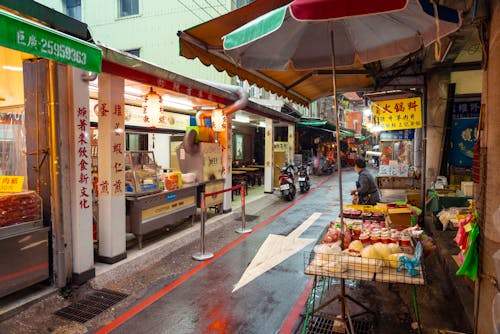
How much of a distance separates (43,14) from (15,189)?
2.54 metres

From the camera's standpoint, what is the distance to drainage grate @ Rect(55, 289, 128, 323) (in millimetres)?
4332

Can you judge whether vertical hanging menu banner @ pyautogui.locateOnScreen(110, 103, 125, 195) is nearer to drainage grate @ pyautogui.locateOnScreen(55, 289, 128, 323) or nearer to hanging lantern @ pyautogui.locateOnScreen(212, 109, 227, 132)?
drainage grate @ pyautogui.locateOnScreen(55, 289, 128, 323)

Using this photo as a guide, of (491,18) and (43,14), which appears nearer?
(491,18)

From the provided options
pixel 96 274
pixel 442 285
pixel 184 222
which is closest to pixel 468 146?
pixel 442 285

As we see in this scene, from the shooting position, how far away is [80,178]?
5.04 metres

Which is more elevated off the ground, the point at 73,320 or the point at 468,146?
the point at 468,146

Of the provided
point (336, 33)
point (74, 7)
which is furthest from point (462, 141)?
point (74, 7)

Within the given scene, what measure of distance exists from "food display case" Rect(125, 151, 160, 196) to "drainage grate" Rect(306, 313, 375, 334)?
4.46 metres

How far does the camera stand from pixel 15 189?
476 centimetres

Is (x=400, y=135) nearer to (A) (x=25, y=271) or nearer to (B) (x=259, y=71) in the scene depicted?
(B) (x=259, y=71)

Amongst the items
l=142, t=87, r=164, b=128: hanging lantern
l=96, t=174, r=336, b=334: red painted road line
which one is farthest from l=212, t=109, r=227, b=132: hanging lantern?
l=96, t=174, r=336, b=334: red painted road line

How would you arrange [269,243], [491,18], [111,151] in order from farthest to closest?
[269,243] < [111,151] < [491,18]

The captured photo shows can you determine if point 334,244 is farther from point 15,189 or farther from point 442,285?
point 15,189

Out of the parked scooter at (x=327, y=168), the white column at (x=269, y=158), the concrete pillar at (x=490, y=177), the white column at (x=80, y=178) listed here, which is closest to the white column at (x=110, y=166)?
the white column at (x=80, y=178)
